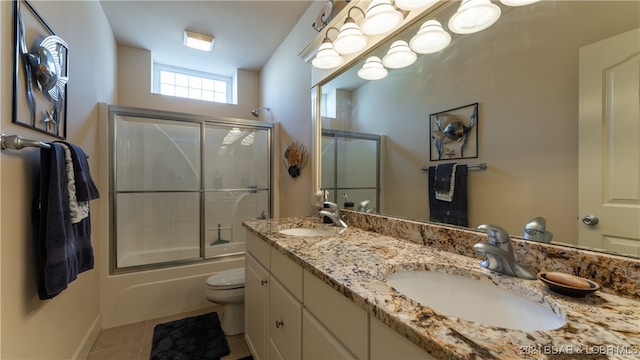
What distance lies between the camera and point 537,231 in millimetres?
825

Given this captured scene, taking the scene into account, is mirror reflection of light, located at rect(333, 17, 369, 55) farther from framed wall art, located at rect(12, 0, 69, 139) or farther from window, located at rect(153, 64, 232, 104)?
window, located at rect(153, 64, 232, 104)

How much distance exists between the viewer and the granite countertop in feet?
1.43

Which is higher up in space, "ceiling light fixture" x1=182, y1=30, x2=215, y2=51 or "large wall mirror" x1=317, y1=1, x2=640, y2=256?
"ceiling light fixture" x1=182, y1=30, x2=215, y2=51

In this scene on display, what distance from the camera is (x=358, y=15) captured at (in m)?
1.50

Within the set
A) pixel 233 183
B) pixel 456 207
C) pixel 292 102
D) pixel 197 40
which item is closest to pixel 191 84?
pixel 197 40

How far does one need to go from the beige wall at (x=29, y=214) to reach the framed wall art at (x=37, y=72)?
0.04m

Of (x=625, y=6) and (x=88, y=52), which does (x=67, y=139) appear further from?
(x=625, y=6)

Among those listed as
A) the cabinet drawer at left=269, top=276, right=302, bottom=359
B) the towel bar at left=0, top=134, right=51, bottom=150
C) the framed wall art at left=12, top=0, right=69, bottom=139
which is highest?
the framed wall art at left=12, top=0, right=69, bottom=139

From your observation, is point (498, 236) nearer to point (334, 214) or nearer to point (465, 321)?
point (465, 321)

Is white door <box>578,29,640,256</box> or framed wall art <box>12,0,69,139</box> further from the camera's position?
framed wall art <box>12,0,69,139</box>

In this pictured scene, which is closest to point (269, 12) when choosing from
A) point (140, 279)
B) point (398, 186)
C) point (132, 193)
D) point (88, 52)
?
point (88, 52)

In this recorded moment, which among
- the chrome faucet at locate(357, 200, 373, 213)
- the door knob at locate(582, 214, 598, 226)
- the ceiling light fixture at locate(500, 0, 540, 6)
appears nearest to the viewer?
the door knob at locate(582, 214, 598, 226)

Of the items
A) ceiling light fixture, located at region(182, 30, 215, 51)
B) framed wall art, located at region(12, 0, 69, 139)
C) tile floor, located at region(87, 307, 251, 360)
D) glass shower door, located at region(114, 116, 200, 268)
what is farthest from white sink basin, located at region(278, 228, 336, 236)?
ceiling light fixture, located at region(182, 30, 215, 51)

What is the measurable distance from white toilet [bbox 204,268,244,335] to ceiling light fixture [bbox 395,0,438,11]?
2.01 metres
